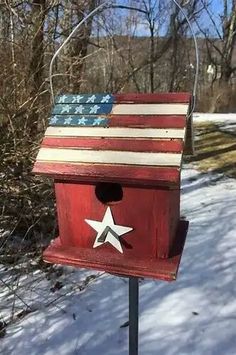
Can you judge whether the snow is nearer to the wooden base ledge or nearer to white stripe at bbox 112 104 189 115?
the wooden base ledge

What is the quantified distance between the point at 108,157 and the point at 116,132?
10cm

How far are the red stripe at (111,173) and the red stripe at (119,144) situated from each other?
0.07m

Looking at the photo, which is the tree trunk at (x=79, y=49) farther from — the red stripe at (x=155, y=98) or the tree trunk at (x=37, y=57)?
the red stripe at (x=155, y=98)

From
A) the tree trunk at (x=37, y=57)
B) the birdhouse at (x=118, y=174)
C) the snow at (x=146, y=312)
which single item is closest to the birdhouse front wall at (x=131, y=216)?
the birdhouse at (x=118, y=174)

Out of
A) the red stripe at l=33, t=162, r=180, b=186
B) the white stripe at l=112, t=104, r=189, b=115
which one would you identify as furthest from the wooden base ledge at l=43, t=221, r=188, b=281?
the white stripe at l=112, t=104, r=189, b=115

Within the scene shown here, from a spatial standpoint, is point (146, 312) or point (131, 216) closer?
point (131, 216)

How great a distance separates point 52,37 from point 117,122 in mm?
3081

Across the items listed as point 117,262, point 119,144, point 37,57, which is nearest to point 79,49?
point 37,57

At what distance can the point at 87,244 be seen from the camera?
5.51 feet

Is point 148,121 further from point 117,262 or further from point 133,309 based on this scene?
point 133,309

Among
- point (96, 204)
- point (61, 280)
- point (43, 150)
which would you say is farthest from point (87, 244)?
point (61, 280)

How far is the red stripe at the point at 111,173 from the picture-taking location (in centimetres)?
143

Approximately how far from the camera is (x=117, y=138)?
5.08 ft

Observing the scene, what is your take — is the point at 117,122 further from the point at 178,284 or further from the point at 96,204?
the point at 178,284
